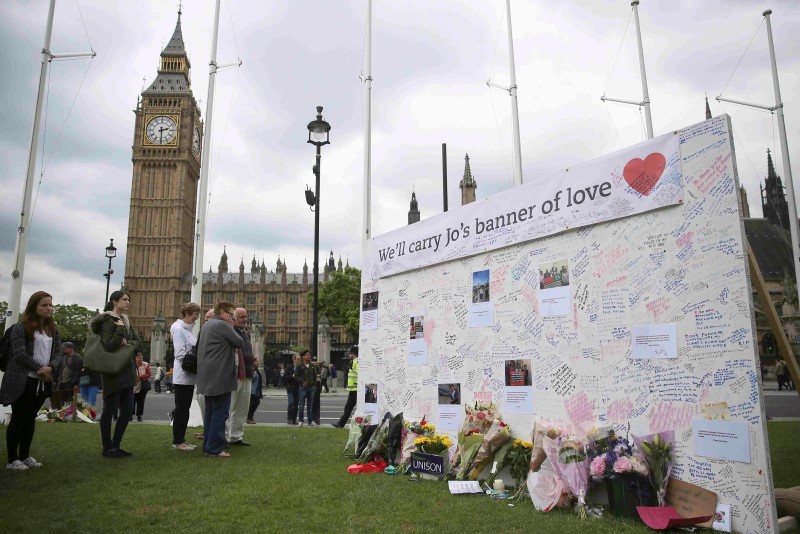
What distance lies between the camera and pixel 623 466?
4512mm

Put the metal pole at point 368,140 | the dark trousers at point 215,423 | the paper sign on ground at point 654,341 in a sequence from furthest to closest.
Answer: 1. the metal pole at point 368,140
2. the dark trousers at point 215,423
3. the paper sign on ground at point 654,341

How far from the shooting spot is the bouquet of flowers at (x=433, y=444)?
250 inches

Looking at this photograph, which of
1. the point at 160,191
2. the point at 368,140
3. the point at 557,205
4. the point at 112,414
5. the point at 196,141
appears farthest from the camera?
the point at 196,141

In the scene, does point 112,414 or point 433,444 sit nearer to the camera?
point 433,444

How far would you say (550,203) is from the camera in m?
5.92

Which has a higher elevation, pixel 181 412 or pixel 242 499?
pixel 181 412

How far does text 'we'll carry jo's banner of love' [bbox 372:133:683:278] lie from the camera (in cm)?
493

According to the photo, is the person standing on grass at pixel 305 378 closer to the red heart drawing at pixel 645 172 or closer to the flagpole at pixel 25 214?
the flagpole at pixel 25 214

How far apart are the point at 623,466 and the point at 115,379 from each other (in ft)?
19.7

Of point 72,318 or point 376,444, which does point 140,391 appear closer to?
point 376,444

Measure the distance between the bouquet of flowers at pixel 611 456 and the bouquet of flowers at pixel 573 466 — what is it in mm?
84

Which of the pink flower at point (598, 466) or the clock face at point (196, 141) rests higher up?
the clock face at point (196, 141)

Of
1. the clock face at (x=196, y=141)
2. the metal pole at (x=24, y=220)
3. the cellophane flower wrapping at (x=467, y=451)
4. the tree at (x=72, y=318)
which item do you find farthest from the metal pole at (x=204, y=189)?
the clock face at (x=196, y=141)

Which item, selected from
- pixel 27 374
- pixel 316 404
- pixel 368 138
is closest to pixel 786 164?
pixel 368 138
